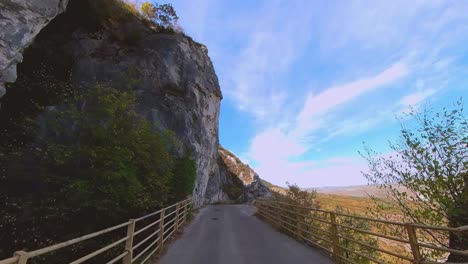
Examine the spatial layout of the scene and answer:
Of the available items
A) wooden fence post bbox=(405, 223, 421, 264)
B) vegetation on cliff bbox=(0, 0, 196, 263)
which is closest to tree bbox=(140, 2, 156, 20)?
vegetation on cliff bbox=(0, 0, 196, 263)

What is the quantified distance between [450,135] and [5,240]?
14.3 meters

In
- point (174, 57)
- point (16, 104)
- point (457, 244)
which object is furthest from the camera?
point (174, 57)

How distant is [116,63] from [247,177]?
34.6 m

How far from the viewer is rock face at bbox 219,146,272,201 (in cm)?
4414

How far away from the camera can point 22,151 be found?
1159 cm

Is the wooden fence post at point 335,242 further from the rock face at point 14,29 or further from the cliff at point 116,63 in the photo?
the rock face at point 14,29

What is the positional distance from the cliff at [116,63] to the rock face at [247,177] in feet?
55.9

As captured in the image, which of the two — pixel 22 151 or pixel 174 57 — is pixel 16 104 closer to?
pixel 22 151

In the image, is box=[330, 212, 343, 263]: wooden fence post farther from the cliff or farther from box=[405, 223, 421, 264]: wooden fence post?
the cliff

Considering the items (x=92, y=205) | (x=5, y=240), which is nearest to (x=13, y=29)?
(x=92, y=205)

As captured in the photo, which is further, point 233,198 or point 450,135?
point 233,198

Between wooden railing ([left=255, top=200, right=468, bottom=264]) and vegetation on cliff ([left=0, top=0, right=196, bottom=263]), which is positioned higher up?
vegetation on cliff ([left=0, top=0, right=196, bottom=263])

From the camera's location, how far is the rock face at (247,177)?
145 ft

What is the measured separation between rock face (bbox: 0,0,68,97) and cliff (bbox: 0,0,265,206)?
32mm
